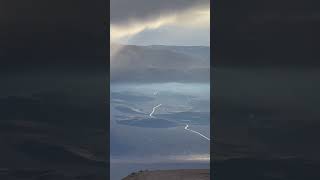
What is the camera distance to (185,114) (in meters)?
5.97
